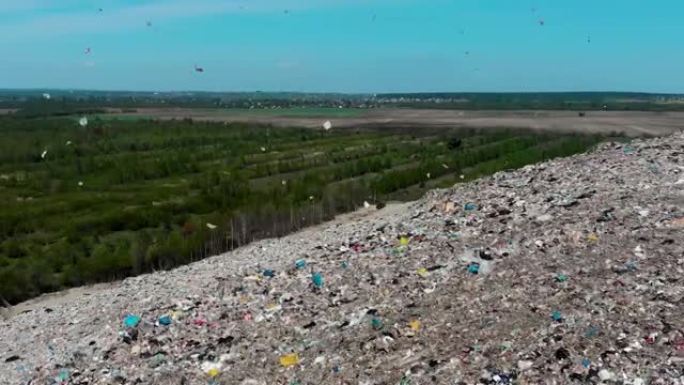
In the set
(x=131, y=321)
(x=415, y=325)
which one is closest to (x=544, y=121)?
(x=131, y=321)

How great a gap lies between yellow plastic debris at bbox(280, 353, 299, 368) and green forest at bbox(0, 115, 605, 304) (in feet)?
40.0

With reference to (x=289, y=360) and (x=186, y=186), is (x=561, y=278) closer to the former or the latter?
(x=289, y=360)

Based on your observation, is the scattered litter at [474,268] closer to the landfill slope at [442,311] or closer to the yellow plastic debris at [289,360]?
the landfill slope at [442,311]

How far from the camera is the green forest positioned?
19953 millimetres

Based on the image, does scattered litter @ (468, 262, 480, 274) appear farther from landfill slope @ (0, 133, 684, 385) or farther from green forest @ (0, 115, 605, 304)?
green forest @ (0, 115, 605, 304)

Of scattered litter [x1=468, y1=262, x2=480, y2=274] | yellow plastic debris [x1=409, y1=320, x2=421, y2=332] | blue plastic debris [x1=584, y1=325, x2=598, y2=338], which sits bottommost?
yellow plastic debris [x1=409, y1=320, x2=421, y2=332]

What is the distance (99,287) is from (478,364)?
13665mm

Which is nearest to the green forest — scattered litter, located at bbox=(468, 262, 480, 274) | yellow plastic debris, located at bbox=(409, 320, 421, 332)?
scattered litter, located at bbox=(468, 262, 480, 274)

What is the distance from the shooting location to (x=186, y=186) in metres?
34.3

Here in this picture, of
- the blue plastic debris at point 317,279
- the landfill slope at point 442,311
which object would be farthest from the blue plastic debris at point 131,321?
the blue plastic debris at point 317,279

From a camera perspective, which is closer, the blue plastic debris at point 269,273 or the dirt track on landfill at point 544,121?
the blue plastic debris at point 269,273

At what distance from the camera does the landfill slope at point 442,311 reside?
6.09 metres

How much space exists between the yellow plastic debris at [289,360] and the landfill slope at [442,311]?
0.02 m

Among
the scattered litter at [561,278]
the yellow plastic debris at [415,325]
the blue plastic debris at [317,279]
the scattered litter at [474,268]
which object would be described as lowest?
the blue plastic debris at [317,279]
